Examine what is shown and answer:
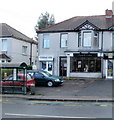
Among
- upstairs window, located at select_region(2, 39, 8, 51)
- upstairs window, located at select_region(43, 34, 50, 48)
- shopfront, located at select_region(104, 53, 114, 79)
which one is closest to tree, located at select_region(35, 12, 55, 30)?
upstairs window, located at select_region(2, 39, 8, 51)

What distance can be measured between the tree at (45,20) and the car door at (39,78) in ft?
143

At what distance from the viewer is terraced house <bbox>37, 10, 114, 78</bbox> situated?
2791 centimetres

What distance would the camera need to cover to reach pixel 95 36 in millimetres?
28484

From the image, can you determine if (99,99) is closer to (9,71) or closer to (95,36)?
(9,71)

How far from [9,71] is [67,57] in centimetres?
1177

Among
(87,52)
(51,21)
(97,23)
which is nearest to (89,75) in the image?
(87,52)

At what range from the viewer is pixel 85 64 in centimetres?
2864

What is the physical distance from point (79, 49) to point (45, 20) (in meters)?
38.2

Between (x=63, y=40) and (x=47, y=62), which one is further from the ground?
(x=63, y=40)

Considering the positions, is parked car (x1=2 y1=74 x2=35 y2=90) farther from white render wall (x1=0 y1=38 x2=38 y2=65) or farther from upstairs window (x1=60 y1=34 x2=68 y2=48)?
white render wall (x1=0 y1=38 x2=38 y2=65)

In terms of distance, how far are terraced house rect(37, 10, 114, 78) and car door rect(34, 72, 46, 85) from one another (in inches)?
313

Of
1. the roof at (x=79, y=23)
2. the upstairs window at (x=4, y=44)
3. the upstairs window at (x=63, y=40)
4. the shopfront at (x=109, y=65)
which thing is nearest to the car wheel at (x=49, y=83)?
the shopfront at (x=109, y=65)

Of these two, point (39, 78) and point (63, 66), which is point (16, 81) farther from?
point (63, 66)

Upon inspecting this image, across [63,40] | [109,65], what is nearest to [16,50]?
[63,40]
